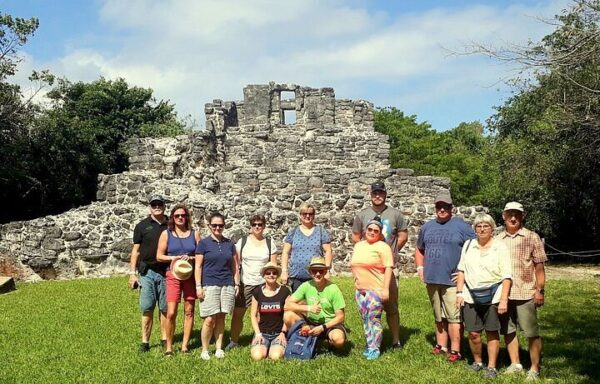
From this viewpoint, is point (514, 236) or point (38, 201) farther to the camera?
point (38, 201)

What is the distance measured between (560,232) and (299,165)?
954cm

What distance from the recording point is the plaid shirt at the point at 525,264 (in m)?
5.54

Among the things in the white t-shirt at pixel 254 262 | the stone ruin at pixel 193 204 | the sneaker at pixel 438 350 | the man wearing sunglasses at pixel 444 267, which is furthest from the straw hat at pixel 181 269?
the stone ruin at pixel 193 204

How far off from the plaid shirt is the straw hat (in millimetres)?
3396

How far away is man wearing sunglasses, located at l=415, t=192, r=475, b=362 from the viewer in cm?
621

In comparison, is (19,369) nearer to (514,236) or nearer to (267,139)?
(514,236)

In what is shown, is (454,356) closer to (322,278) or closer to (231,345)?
(322,278)

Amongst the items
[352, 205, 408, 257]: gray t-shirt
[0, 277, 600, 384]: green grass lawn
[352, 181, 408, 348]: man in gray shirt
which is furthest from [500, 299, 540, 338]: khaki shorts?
[352, 205, 408, 257]: gray t-shirt

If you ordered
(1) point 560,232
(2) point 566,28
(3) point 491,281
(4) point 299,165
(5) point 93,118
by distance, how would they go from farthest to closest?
(5) point 93,118, (1) point 560,232, (4) point 299,165, (2) point 566,28, (3) point 491,281

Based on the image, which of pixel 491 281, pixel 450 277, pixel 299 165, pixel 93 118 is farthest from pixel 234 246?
pixel 93 118

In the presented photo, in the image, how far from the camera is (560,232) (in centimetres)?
2003

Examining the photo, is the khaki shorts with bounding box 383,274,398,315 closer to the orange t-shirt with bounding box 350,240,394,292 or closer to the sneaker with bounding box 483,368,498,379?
the orange t-shirt with bounding box 350,240,394,292

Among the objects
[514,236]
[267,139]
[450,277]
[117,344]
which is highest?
[267,139]

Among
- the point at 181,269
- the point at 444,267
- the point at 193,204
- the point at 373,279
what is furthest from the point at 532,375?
the point at 193,204
